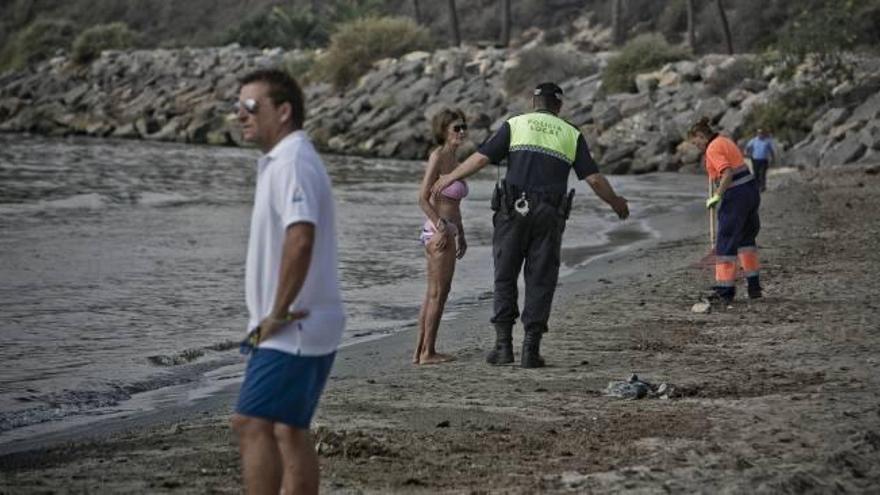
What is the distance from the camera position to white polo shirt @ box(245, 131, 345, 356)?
5469 millimetres

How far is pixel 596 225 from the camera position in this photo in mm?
25828

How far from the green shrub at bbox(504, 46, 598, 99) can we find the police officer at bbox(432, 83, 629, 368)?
42.8m

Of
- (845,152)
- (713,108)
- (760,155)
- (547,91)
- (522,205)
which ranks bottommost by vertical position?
(845,152)

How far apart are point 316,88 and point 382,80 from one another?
4.10 metres

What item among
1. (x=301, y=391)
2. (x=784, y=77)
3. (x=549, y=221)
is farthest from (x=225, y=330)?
(x=784, y=77)

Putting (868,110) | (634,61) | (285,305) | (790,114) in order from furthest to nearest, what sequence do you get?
(634,61), (790,114), (868,110), (285,305)

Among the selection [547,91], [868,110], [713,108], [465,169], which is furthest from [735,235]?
[713,108]

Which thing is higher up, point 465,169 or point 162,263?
point 465,169

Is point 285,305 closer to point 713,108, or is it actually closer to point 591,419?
point 591,419

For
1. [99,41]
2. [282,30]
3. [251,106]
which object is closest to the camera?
[251,106]

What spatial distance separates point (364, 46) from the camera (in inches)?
2446

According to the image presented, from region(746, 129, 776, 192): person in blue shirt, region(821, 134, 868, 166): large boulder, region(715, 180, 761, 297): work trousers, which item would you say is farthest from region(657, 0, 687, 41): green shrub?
region(715, 180, 761, 297): work trousers

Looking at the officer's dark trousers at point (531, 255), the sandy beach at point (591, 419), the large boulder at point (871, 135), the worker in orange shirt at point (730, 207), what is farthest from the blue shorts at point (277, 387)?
the large boulder at point (871, 135)

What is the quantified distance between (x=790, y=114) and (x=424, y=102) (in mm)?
16262
